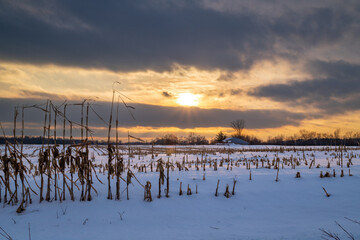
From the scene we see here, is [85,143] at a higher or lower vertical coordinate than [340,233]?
higher

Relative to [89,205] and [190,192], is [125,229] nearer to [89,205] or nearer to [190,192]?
[89,205]

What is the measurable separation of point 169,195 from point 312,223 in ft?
9.32

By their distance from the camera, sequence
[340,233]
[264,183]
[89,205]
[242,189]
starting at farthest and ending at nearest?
[264,183] < [242,189] < [89,205] < [340,233]

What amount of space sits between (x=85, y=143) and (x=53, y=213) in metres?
1.44

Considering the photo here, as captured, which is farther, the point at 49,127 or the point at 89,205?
the point at 49,127

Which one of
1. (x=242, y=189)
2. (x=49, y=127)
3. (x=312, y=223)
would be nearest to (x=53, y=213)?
(x=49, y=127)

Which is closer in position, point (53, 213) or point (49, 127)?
point (53, 213)

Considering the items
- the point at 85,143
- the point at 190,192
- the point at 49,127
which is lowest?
the point at 190,192

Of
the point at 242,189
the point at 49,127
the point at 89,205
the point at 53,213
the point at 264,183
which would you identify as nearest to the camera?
the point at 53,213

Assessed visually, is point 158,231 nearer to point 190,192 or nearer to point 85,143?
point 190,192

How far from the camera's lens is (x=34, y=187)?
232 inches

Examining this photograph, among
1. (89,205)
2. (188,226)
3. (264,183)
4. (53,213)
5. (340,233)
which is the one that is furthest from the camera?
(264,183)

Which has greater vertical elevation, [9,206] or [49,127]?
[49,127]

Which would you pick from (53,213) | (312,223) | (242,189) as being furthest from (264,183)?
(53,213)
